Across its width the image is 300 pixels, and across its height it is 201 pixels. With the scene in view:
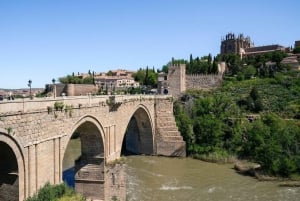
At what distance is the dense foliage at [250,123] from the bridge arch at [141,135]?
3045 mm

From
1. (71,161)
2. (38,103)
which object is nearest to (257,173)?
(71,161)

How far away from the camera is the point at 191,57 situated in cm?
5938

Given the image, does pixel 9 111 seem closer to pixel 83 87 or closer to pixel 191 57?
pixel 83 87

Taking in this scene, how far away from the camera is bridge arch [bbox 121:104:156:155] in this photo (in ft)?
101

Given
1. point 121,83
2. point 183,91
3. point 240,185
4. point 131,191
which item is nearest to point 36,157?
point 131,191

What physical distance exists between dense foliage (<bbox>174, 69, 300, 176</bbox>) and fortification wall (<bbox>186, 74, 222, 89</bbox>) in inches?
81.7

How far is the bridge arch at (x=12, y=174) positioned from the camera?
1126 centimetres

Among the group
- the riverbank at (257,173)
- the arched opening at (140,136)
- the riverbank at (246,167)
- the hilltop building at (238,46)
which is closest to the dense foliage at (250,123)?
the riverbank at (246,167)

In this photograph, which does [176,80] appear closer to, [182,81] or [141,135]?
[182,81]

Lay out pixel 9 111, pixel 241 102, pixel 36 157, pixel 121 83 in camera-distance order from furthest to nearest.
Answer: pixel 121 83 → pixel 241 102 → pixel 36 157 → pixel 9 111

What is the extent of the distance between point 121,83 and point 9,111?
71.7 m

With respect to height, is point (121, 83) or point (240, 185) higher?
point (121, 83)

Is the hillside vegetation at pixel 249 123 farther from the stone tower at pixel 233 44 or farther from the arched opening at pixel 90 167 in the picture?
the stone tower at pixel 233 44

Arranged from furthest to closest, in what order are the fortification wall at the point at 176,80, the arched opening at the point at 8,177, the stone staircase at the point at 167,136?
the fortification wall at the point at 176,80, the stone staircase at the point at 167,136, the arched opening at the point at 8,177
